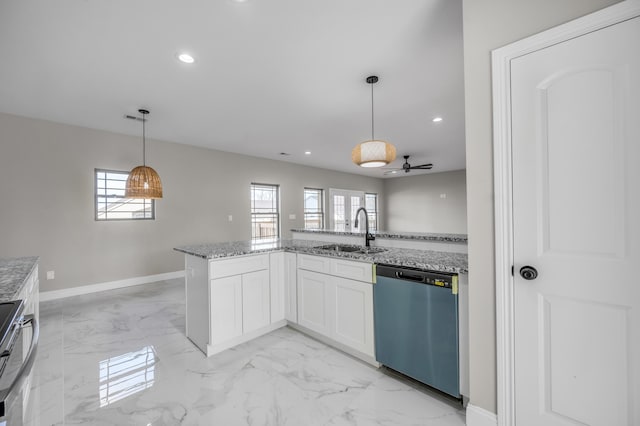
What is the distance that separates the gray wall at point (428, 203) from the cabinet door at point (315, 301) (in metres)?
7.28

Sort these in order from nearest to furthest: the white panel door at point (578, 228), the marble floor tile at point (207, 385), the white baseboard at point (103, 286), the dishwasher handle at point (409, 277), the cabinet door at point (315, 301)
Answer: the white panel door at point (578, 228) < the marble floor tile at point (207, 385) < the dishwasher handle at point (409, 277) < the cabinet door at point (315, 301) < the white baseboard at point (103, 286)

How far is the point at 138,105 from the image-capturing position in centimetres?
336

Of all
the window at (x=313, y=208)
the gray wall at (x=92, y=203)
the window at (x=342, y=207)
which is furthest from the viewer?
the window at (x=342, y=207)

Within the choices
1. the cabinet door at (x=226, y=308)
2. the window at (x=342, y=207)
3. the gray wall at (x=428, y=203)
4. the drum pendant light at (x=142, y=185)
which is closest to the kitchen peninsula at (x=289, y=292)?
the cabinet door at (x=226, y=308)

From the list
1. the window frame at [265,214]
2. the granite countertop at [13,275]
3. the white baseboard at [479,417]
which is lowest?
the white baseboard at [479,417]

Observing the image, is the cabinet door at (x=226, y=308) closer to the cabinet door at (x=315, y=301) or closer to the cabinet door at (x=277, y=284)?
the cabinet door at (x=277, y=284)

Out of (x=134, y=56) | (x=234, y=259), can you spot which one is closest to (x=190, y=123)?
(x=134, y=56)

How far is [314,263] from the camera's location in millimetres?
2568

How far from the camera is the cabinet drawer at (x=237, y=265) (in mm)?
2324

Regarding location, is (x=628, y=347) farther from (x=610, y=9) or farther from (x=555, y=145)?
(x=610, y=9)

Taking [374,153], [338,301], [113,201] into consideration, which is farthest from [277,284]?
[113,201]

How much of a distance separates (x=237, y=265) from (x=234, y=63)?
1848 mm

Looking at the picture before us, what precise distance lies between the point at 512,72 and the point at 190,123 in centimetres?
401

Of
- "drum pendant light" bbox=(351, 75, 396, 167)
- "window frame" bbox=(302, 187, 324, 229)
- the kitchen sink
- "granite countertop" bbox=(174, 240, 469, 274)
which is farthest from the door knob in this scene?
"window frame" bbox=(302, 187, 324, 229)
